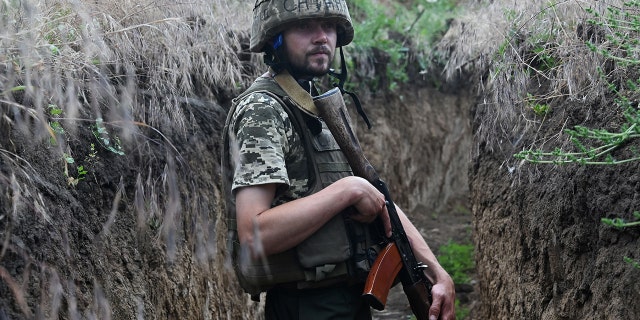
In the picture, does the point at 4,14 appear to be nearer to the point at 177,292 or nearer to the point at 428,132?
the point at 177,292

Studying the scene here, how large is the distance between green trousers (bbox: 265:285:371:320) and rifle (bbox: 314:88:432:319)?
0.09 metres

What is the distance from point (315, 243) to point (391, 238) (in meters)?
0.39

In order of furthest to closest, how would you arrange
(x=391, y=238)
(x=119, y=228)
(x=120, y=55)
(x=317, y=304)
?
1. (x=120, y=55)
2. (x=119, y=228)
3. (x=391, y=238)
4. (x=317, y=304)

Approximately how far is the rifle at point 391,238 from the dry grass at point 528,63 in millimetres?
1375

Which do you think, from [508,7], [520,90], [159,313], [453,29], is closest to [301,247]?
[159,313]

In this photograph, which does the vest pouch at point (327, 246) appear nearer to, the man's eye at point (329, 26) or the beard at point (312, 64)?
the beard at point (312, 64)

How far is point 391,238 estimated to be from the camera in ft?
10.0

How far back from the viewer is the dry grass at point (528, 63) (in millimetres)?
4004

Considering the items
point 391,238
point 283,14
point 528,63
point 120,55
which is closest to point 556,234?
point 391,238

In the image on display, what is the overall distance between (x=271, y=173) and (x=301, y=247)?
33cm

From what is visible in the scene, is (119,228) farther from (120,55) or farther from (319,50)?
(319,50)

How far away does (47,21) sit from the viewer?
11.9 ft

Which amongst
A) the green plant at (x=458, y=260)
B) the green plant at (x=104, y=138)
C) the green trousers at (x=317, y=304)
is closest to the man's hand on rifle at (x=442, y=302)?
the green trousers at (x=317, y=304)

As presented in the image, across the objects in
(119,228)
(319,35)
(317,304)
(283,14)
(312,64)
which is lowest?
(317,304)
